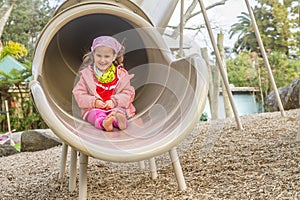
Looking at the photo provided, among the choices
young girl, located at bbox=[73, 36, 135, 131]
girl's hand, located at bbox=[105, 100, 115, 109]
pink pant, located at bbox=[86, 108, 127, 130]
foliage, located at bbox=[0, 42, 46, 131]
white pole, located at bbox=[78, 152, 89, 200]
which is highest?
young girl, located at bbox=[73, 36, 135, 131]

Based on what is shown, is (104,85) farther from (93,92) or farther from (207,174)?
(207,174)

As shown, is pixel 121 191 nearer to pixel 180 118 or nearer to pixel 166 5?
pixel 180 118

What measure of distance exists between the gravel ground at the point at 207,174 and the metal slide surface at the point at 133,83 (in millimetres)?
307

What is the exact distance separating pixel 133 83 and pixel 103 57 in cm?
22

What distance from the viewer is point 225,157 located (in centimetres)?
199

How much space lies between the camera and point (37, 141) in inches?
146

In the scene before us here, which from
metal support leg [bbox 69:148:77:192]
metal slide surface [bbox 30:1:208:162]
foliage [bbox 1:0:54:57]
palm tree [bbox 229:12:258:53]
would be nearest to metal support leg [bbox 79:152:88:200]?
metal slide surface [bbox 30:1:208:162]

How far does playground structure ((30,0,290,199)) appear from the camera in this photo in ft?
4.12

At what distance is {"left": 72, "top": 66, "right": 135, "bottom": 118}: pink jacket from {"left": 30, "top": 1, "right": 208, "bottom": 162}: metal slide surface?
0.05 meters

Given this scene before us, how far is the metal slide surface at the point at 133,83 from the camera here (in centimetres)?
125

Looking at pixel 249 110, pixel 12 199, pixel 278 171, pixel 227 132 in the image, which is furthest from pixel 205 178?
pixel 249 110

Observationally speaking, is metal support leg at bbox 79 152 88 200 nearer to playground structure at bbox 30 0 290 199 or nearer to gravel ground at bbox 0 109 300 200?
playground structure at bbox 30 0 290 199

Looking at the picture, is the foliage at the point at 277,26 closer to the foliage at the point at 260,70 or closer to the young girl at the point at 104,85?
the foliage at the point at 260,70

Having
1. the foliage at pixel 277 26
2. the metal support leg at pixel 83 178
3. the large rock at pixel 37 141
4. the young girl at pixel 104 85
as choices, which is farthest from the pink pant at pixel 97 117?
the foliage at pixel 277 26
